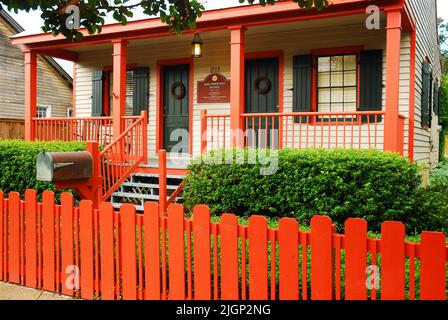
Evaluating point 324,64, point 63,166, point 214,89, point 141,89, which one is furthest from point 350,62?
point 63,166

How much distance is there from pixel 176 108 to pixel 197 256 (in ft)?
27.2

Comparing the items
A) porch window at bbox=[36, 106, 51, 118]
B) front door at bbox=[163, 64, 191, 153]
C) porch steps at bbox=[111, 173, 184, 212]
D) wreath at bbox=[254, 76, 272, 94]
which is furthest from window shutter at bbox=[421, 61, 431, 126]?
porch window at bbox=[36, 106, 51, 118]

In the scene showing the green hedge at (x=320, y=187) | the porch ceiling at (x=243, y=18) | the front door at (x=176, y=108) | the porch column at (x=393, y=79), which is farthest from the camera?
the front door at (x=176, y=108)

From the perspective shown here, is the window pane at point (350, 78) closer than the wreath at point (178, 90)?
Yes

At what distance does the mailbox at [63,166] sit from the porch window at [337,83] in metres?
6.21

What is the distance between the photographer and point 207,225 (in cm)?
315

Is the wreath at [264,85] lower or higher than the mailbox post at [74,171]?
higher

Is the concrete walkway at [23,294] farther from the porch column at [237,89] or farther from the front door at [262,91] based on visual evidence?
the front door at [262,91]

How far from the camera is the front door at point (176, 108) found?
36.0 feet

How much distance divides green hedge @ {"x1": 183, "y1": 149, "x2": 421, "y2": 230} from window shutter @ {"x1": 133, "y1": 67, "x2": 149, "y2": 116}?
5.11 m

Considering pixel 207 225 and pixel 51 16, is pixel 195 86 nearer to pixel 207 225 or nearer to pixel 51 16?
pixel 51 16

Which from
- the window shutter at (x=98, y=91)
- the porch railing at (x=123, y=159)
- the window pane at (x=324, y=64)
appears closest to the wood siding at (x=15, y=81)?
the window shutter at (x=98, y=91)
